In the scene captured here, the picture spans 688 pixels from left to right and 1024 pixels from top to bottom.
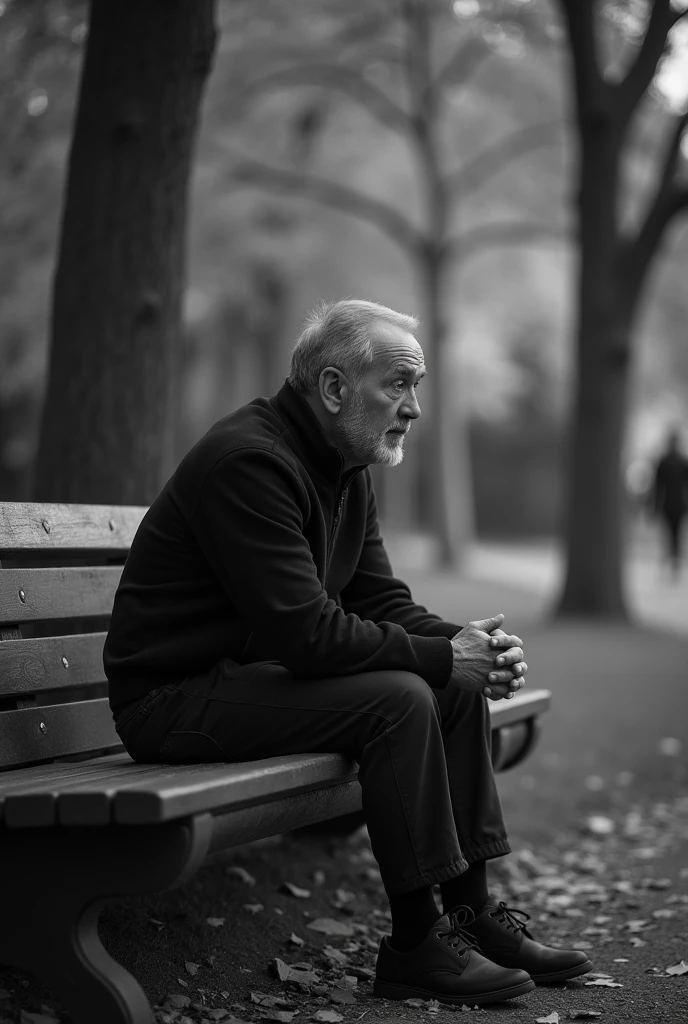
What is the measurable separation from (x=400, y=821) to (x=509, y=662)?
1.75 feet

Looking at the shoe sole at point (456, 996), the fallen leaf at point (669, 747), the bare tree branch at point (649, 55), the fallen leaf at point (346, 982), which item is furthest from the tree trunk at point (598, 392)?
the shoe sole at point (456, 996)

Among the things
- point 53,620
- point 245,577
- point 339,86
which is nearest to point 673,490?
point 339,86

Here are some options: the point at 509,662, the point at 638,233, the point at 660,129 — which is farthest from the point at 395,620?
the point at 660,129

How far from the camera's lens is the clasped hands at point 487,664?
3391 mm

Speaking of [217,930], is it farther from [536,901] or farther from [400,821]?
[536,901]

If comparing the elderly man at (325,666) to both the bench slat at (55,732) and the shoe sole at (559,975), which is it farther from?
the bench slat at (55,732)

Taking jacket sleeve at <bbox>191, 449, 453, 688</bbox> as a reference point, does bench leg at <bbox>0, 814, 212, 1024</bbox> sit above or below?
below

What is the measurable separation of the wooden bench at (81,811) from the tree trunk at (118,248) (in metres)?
1.19

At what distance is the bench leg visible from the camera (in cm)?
274

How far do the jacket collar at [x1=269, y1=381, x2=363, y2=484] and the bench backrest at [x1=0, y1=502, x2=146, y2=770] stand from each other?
852 millimetres

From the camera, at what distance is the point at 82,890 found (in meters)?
2.82

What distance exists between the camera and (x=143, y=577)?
11.1 ft

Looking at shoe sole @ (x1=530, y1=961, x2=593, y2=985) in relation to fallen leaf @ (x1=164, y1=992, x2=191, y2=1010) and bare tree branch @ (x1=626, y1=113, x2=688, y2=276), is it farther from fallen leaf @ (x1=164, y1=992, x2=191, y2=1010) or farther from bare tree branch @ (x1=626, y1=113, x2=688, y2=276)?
bare tree branch @ (x1=626, y1=113, x2=688, y2=276)

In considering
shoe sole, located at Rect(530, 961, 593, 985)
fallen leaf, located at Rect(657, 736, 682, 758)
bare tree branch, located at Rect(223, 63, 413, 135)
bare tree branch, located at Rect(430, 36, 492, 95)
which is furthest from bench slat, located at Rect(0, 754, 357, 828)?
bare tree branch, located at Rect(430, 36, 492, 95)
